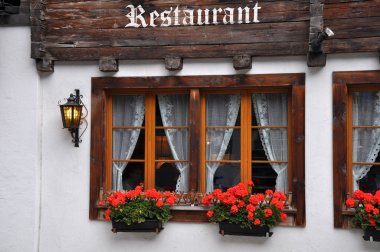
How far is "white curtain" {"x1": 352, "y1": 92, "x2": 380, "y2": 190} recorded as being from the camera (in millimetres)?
7160

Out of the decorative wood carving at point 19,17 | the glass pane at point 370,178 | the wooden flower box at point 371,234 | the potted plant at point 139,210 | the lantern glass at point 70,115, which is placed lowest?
the wooden flower box at point 371,234

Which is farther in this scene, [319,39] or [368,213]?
[319,39]

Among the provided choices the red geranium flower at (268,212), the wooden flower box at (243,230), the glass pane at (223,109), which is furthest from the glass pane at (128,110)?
the red geranium flower at (268,212)

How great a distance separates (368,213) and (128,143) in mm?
3116

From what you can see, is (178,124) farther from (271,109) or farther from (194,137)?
(271,109)

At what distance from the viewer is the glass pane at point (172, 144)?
7727 mm

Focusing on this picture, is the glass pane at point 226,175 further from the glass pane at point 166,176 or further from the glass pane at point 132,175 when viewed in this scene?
the glass pane at point 132,175

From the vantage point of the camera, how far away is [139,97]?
7.89m

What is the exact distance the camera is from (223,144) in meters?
7.60

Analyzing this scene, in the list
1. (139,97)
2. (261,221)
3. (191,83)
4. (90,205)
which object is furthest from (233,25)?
(90,205)

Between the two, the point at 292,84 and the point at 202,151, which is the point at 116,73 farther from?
the point at 292,84

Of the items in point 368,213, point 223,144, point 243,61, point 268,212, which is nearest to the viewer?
point 368,213

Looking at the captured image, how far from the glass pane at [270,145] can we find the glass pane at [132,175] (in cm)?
149

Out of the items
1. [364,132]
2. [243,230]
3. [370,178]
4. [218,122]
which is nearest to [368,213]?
[370,178]
